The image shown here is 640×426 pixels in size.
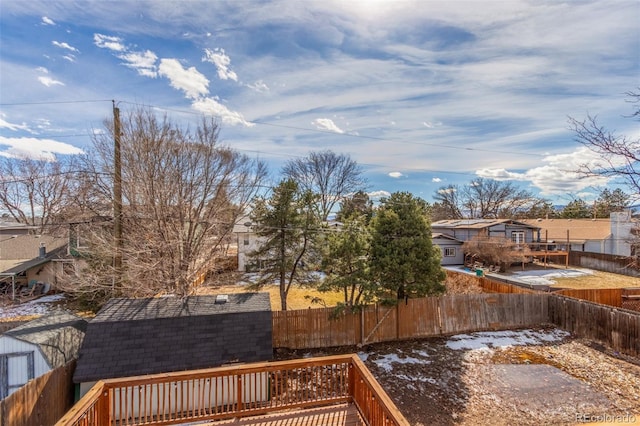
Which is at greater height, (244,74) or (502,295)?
(244,74)

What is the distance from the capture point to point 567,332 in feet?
35.9

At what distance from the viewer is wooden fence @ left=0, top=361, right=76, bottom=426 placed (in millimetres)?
5113

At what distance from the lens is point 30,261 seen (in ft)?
58.3

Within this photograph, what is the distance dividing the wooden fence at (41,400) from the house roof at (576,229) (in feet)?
100

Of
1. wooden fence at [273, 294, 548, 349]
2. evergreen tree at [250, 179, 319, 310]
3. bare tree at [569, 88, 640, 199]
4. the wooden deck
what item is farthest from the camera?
evergreen tree at [250, 179, 319, 310]

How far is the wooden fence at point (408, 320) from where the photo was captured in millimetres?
9695

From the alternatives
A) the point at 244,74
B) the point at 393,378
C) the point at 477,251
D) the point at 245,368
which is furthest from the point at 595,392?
the point at 477,251

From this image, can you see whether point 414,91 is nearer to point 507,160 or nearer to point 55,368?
point 507,160

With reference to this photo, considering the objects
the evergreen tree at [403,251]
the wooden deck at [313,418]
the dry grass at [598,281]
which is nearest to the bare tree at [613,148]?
the wooden deck at [313,418]

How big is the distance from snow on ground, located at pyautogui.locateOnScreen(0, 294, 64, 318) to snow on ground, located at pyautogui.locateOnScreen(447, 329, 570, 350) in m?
16.5

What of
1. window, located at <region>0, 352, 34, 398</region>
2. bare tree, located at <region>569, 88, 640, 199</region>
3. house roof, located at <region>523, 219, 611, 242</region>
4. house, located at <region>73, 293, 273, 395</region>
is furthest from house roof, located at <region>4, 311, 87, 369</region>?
house roof, located at <region>523, 219, 611, 242</region>

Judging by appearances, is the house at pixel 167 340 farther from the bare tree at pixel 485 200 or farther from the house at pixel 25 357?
the bare tree at pixel 485 200

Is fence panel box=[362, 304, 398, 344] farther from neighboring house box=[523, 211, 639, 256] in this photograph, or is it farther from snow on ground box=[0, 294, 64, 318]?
neighboring house box=[523, 211, 639, 256]

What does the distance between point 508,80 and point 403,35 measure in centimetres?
380
